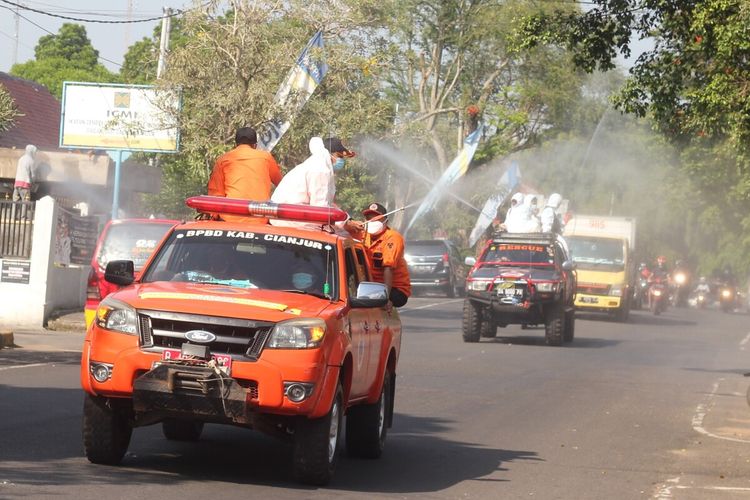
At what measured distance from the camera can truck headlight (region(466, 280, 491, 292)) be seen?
85.5ft

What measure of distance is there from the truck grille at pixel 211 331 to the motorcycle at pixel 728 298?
2036 inches

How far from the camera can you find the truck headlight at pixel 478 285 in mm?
26047

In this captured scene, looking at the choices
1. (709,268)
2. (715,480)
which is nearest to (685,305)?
(709,268)

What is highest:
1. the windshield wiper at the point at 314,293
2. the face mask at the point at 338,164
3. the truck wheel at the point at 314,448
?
the face mask at the point at 338,164

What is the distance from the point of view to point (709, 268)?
71.6 meters

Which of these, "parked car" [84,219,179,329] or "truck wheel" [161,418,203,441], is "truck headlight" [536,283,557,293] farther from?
"truck wheel" [161,418,203,441]

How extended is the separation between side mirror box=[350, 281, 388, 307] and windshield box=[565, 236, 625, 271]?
1151 inches

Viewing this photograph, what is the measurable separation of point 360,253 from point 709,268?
2496 inches

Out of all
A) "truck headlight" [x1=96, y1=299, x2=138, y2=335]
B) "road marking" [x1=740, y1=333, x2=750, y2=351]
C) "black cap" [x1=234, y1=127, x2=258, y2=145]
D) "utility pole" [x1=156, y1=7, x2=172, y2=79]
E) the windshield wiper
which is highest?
"utility pole" [x1=156, y1=7, x2=172, y2=79]

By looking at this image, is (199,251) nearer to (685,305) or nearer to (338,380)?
(338,380)

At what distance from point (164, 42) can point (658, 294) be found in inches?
776

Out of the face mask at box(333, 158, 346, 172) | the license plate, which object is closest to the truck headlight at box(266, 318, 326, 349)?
the license plate

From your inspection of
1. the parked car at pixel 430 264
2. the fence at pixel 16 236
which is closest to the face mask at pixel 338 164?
the fence at pixel 16 236

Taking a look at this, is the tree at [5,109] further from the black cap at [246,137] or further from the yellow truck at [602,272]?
the yellow truck at [602,272]
